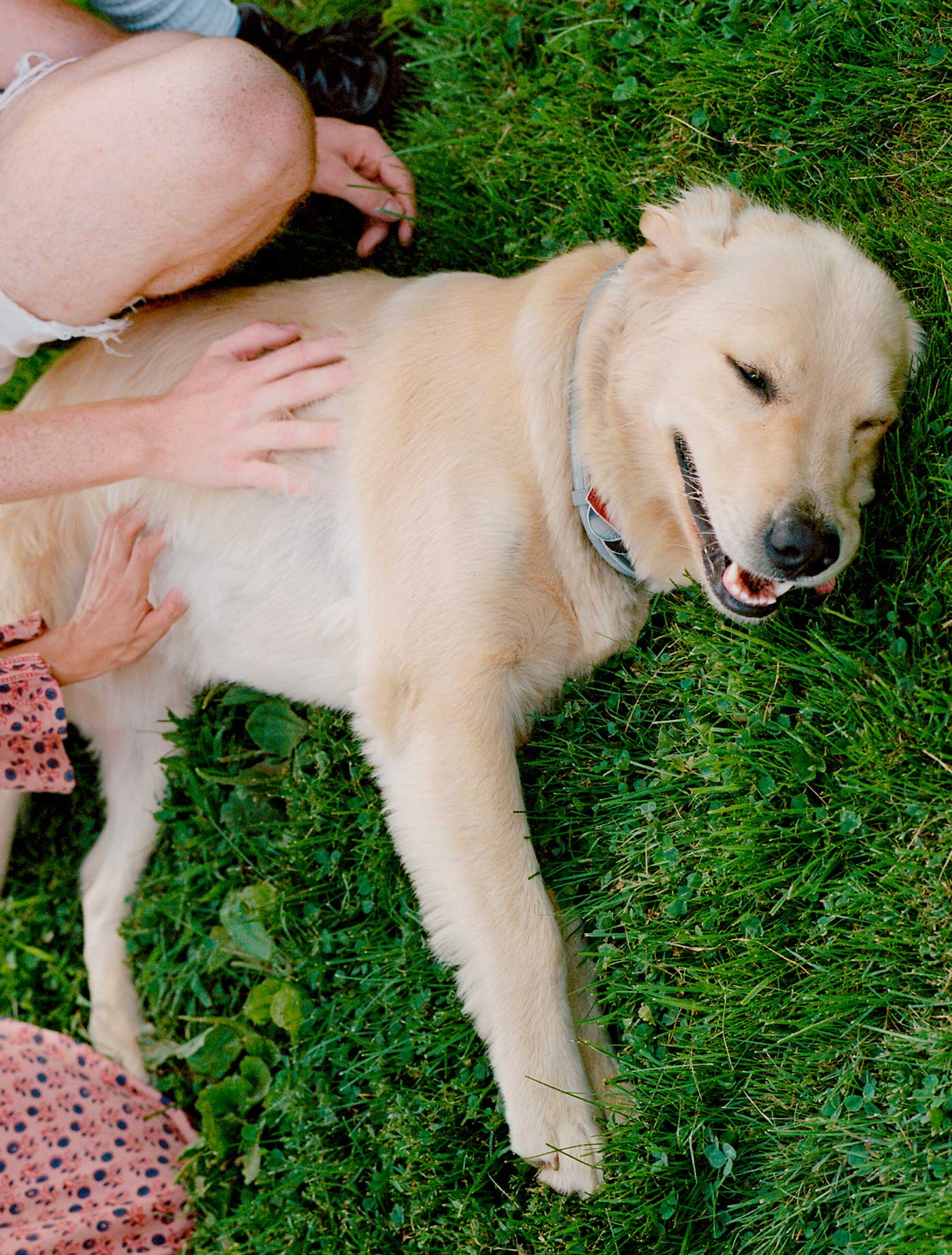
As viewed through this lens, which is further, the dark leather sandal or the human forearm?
the dark leather sandal

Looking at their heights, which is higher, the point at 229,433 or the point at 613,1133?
the point at 229,433

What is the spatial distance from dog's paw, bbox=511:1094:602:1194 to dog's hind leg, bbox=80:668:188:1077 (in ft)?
5.24

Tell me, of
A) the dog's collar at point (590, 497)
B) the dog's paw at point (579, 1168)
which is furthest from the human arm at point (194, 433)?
the dog's paw at point (579, 1168)

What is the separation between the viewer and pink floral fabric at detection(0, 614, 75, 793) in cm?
320

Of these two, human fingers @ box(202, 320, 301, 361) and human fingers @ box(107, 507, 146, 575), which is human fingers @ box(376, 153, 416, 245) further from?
human fingers @ box(107, 507, 146, 575)

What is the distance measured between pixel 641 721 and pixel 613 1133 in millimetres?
1075

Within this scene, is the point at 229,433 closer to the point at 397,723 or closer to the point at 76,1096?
the point at 397,723

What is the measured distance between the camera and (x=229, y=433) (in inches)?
117

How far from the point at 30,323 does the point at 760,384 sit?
79.8 inches

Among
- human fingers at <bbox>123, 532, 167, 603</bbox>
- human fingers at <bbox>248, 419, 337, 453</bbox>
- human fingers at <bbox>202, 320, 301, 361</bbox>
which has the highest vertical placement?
human fingers at <bbox>202, 320, 301, 361</bbox>

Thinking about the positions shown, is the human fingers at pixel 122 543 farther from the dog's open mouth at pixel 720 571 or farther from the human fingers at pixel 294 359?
the dog's open mouth at pixel 720 571

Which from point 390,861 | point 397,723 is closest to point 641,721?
point 397,723

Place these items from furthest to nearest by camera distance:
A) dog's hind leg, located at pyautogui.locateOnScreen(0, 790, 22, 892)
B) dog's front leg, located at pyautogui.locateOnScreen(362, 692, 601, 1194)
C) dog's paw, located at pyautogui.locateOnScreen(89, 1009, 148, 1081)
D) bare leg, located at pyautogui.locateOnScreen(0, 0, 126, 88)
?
dog's paw, located at pyautogui.locateOnScreen(89, 1009, 148, 1081) → dog's hind leg, located at pyautogui.locateOnScreen(0, 790, 22, 892) → bare leg, located at pyautogui.locateOnScreen(0, 0, 126, 88) → dog's front leg, located at pyautogui.locateOnScreen(362, 692, 601, 1194)

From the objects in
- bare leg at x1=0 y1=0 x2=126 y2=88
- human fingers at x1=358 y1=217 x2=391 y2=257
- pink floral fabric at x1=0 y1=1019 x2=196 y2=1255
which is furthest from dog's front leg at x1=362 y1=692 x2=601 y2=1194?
bare leg at x1=0 y1=0 x2=126 y2=88
